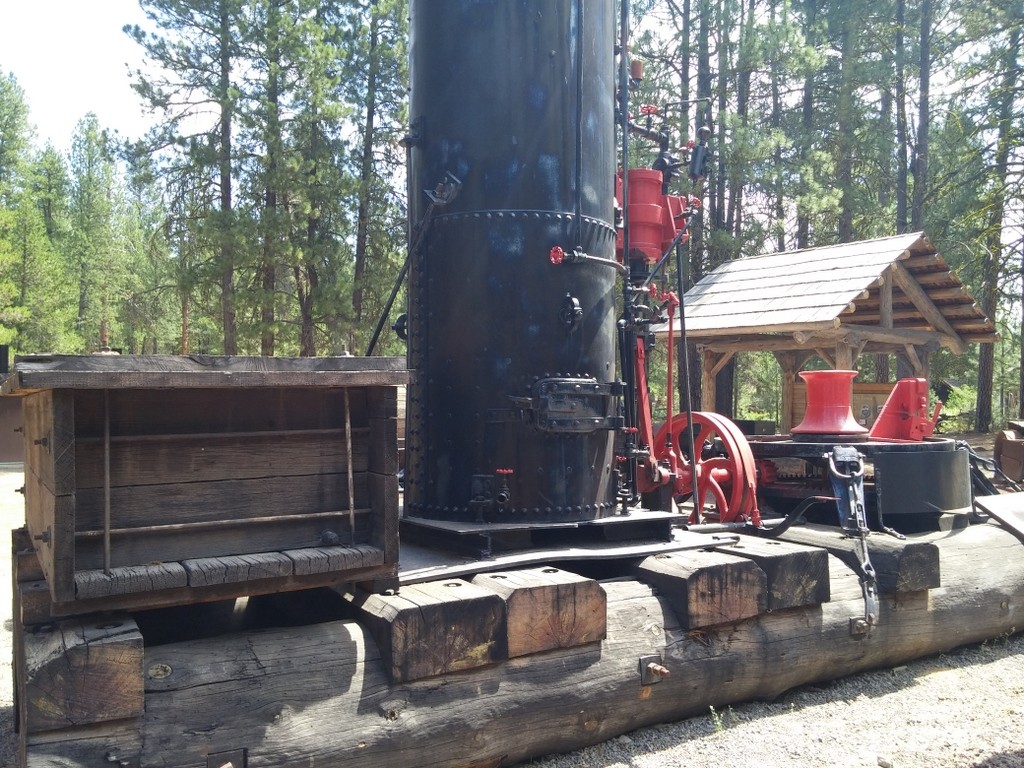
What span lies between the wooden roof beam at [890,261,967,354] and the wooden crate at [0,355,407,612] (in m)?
9.58

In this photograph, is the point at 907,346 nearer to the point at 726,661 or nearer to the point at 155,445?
the point at 726,661

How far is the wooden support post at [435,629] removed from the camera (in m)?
3.42

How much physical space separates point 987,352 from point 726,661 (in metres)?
20.0

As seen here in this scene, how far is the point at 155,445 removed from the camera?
3211 millimetres

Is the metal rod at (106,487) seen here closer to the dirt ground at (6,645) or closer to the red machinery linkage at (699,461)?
the dirt ground at (6,645)

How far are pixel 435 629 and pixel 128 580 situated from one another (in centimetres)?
115

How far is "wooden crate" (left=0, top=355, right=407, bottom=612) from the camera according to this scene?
2.93 metres

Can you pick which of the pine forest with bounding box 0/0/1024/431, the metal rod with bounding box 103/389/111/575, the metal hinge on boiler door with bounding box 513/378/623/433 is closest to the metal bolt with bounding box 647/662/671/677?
the metal hinge on boiler door with bounding box 513/378/623/433

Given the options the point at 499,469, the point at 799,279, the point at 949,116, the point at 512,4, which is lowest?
the point at 499,469

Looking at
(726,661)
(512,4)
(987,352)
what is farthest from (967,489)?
(987,352)

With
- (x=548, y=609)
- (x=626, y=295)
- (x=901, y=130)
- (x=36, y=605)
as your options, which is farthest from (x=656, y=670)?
(x=901, y=130)

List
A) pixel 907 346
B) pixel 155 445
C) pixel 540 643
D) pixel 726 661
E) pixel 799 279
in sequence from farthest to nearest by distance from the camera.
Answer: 1. pixel 907 346
2. pixel 799 279
3. pixel 726 661
4. pixel 540 643
5. pixel 155 445

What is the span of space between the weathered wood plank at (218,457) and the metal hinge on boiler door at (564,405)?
49.1 inches

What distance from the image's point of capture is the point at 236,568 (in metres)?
3.19
